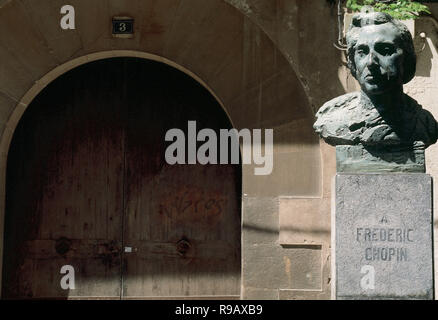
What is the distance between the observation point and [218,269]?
9477 mm

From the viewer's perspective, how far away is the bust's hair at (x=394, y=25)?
6.82m

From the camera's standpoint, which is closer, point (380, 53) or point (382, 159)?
point (380, 53)

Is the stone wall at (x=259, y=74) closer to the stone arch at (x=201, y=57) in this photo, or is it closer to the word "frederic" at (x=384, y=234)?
the stone arch at (x=201, y=57)

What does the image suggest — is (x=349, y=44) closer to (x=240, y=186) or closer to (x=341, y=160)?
(x=341, y=160)

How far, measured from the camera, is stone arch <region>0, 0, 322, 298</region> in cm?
899

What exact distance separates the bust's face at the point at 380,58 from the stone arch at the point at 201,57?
2285mm

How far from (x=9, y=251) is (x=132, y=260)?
1400 mm

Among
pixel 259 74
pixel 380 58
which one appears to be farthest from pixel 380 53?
pixel 259 74

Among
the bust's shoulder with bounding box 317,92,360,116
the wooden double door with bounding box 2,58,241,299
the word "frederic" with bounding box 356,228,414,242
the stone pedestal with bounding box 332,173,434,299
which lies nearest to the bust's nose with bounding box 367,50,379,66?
the bust's shoulder with bounding box 317,92,360,116

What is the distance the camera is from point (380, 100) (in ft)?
22.7

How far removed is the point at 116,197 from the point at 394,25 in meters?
4.06

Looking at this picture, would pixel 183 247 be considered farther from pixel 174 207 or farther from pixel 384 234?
pixel 384 234

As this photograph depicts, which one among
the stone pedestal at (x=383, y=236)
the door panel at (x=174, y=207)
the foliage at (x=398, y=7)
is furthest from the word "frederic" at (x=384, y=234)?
the door panel at (x=174, y=207)
